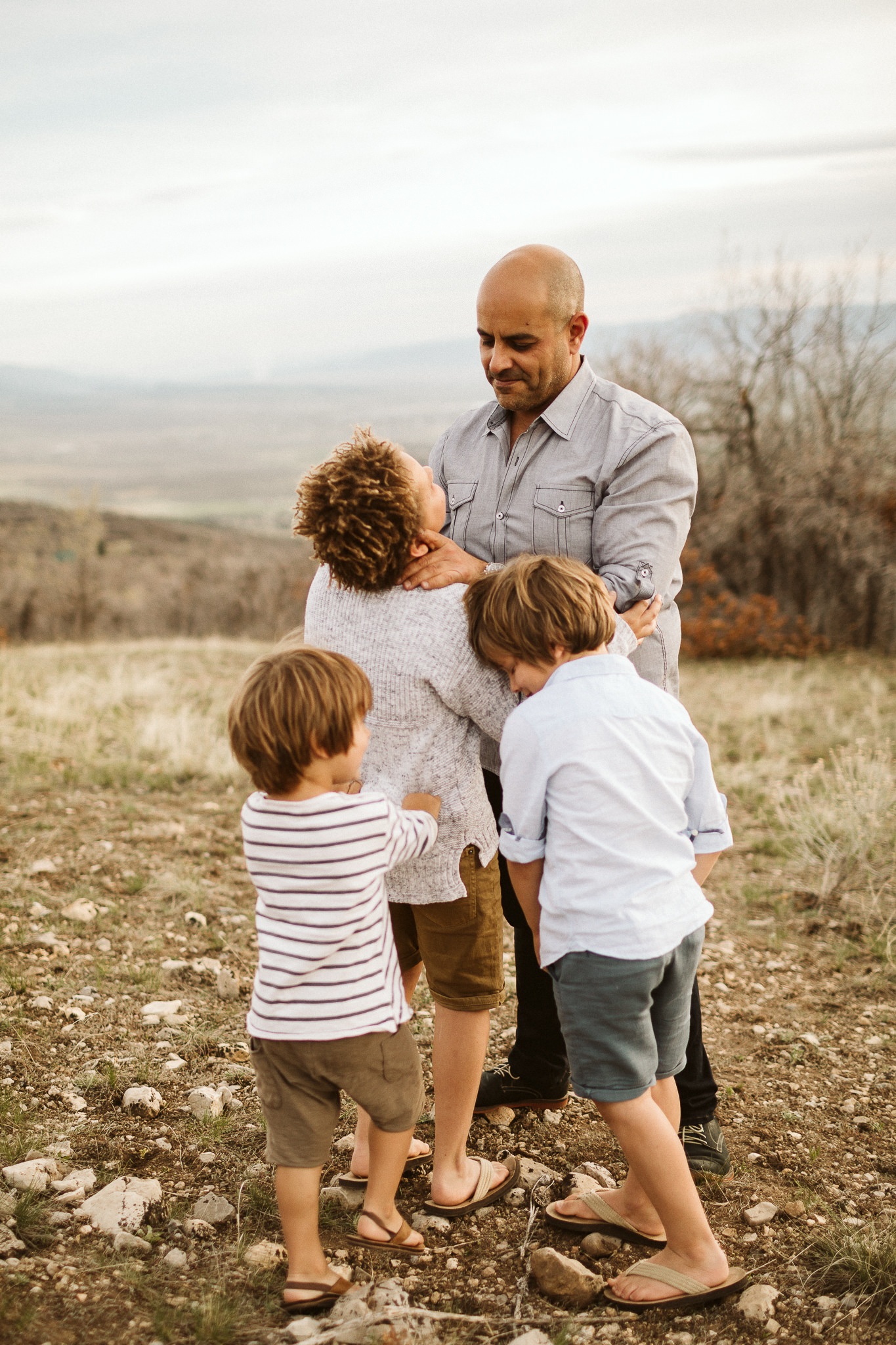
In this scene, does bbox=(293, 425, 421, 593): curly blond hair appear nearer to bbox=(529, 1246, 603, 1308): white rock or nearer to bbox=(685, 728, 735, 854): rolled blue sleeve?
bbox=(685, 728, 735, 854): rolled blue sleeve

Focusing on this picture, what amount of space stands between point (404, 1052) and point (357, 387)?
191m

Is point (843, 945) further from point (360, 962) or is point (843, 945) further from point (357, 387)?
point (357, 387)

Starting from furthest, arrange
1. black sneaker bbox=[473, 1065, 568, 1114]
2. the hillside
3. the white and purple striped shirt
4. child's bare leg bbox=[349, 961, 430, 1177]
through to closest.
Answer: the hillside, black sneaker bbox=[473, 1065, 568, 1114], child's bare leg bbox=[349, 961, 430, 1177], the white and purple striped shirt

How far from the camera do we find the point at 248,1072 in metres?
3.14

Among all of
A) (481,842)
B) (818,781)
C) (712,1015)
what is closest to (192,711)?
(818,781)

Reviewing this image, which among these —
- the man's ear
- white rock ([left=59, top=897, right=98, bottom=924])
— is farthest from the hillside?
the man's ear

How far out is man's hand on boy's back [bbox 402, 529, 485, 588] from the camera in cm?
228

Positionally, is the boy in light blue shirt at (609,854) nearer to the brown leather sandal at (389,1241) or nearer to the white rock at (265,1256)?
the brown leather sandal at (389,1241)

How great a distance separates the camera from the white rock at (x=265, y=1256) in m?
2.28

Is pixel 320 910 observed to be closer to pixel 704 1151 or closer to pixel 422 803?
pixel 422 803

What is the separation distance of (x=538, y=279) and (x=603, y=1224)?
2.38 metres

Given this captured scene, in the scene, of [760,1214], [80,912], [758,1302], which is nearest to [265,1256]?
[758,1302]

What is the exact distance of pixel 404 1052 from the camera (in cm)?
216

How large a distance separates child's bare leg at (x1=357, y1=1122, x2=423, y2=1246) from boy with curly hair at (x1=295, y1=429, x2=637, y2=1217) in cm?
23
